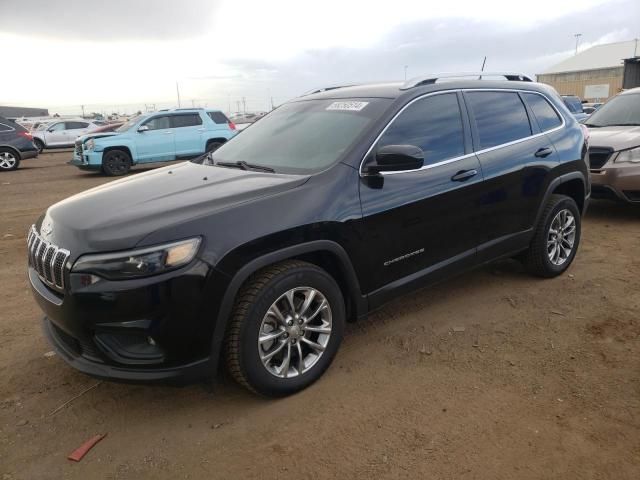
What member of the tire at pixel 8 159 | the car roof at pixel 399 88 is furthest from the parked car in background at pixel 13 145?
the car roof at pixel 399 88

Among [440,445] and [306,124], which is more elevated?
[306,124]

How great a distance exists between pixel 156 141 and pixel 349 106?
38.0ft

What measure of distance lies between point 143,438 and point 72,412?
544 millimetres

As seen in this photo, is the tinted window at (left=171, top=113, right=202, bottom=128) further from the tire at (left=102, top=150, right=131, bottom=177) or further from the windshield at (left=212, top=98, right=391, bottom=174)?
the windshield at (left=212, top=98, right=391, bottom=174)

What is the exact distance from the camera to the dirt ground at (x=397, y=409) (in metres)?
2.41

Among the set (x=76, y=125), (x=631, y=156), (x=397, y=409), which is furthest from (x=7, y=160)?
(x=397, y=409)

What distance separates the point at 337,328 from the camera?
9.99 ft

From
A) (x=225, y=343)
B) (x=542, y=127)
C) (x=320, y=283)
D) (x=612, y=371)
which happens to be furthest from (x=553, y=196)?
(x=225, y=343)

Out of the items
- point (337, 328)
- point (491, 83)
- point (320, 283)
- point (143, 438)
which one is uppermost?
point (491, 83)

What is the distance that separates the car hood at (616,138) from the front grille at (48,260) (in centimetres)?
669

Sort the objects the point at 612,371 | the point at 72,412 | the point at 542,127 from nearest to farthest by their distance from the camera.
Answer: the point at 72,412, the point at 612,371, the point at 542,127

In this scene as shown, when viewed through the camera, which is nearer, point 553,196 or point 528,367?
point 528,367

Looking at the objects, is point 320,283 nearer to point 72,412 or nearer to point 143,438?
point 143,438

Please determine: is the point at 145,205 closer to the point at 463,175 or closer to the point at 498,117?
the point at 463,175
